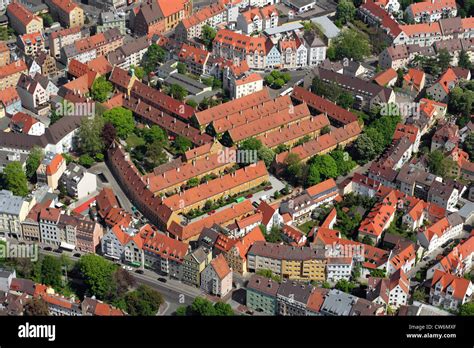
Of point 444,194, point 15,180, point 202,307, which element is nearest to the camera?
point 202,307

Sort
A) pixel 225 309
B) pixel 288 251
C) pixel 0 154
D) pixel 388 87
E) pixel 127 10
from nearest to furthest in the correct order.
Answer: pixel 225 309
pixel 288 251
pixel 0 154
pixel 388 87
pixel 127 10

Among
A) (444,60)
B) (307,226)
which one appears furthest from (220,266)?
(444,60)

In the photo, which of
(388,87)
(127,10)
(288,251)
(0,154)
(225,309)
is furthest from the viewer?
(127,10)

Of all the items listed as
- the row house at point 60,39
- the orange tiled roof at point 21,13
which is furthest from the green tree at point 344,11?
the orange tiled roof at point 21,13

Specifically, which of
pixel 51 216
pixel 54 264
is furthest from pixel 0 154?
pixel 54 264

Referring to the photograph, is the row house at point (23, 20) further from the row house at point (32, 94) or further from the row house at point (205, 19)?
the row house at point (205, 19)

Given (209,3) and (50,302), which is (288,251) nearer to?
(50,302)

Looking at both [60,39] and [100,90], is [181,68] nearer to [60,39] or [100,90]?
[100,90]
